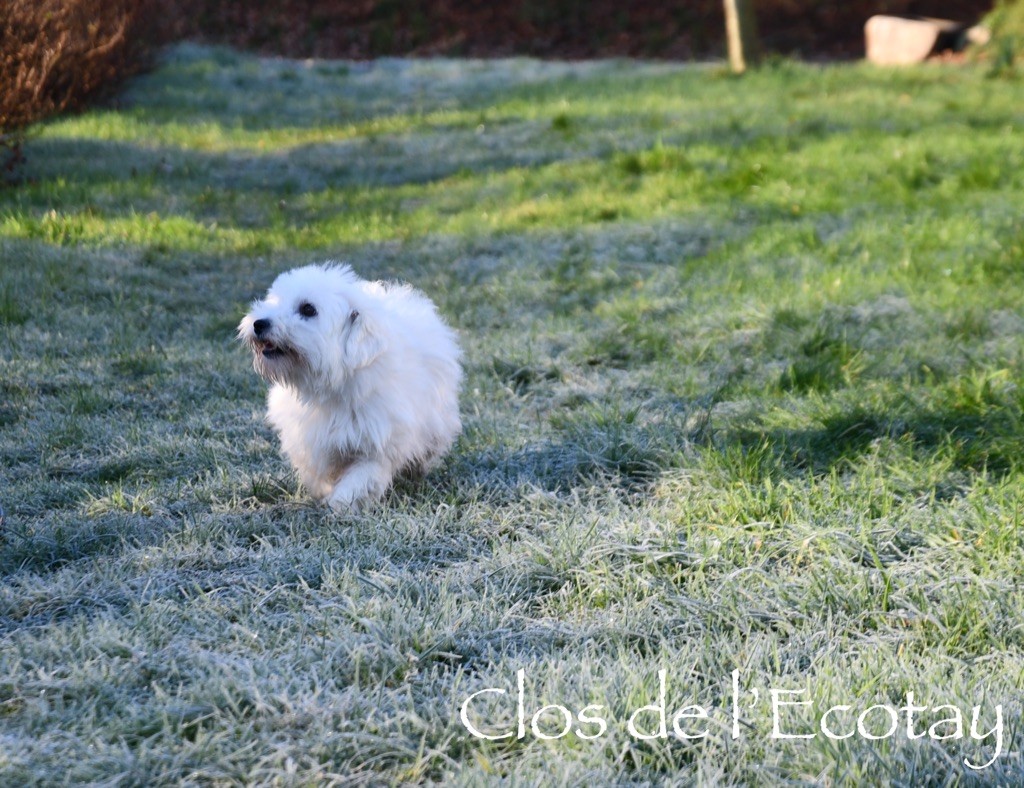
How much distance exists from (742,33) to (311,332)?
1413cm

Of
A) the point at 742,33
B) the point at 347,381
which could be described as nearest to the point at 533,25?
the point at 742,33

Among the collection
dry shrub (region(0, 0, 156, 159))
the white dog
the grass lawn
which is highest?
dry shrub (region(0, 0, 156, 159))

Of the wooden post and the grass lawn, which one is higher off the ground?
the wooden post

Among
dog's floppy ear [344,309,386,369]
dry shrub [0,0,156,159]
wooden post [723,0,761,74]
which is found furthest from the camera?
wooden post [723,0,761,74]

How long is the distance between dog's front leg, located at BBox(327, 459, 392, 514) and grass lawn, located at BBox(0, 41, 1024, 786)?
0.10 meters

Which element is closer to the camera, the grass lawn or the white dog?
the grass lawn

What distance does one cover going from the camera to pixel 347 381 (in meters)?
4.10

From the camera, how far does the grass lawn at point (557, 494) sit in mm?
2645

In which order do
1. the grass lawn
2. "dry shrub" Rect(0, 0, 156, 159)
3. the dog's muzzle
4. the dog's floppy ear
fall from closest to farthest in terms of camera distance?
1. the grass lawn
2. the dog's muzzle
3. the dog's floppy ear
4. "dry shrub" Rect(0, 0, 156, 159)

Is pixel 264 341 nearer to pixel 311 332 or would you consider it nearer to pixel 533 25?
pixel 311 332

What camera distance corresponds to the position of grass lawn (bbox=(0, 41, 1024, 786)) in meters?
2.64

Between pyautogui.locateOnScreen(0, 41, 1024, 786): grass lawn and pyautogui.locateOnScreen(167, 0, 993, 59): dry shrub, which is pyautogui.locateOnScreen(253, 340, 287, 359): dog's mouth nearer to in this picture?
pyautogui.locateOnScreen(0, 41, 1024, 786): grass lawn

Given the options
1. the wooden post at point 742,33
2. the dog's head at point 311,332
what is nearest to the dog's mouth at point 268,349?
the dog's head at point 311,332

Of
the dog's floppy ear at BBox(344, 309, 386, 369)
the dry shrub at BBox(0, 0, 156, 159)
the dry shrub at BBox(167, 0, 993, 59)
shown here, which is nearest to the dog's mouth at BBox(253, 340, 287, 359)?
the dog's floppy ear at BBox(344, 309, 386, 369)
